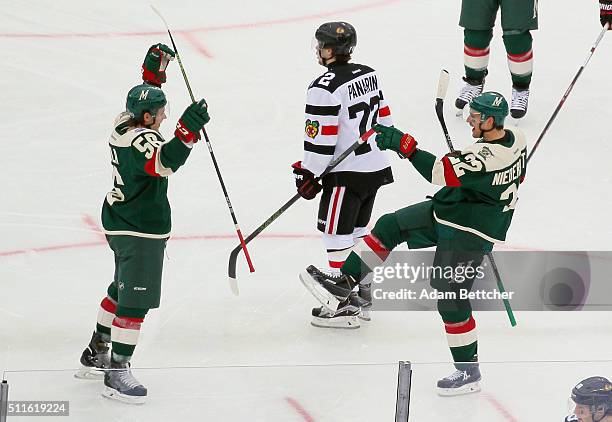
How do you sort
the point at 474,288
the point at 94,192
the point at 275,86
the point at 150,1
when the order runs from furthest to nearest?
1. the point at 150,1
2. the point at 275,86
3. the point at 94,192
4. the point at 474,288

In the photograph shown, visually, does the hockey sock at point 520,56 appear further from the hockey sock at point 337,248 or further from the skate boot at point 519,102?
the hockey sock at point 337,248

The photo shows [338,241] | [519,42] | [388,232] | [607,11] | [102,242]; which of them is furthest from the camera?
[519,42]

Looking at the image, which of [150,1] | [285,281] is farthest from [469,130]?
[150,1]

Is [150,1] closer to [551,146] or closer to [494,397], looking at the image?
[551,146]

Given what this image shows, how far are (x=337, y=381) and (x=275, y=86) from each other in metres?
4.14

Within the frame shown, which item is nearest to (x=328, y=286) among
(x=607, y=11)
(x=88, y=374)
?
(x=88, y=374)

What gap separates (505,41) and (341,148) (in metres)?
2.38

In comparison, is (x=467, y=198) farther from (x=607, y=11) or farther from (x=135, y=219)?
(x=607, y=11)

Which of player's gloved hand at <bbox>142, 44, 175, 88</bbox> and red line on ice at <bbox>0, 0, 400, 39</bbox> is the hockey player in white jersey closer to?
player's gloved hand at <bbox>142, 44, 175, 88</bbox>

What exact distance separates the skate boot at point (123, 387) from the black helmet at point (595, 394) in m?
1.23

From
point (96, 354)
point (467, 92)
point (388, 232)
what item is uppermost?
point (467, 92)

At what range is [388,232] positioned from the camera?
5.12 meters

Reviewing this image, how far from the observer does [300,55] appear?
838 centimetres

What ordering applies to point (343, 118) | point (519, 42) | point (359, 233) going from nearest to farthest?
point (343, 118) < point (359, 233) < point (519, 42)
